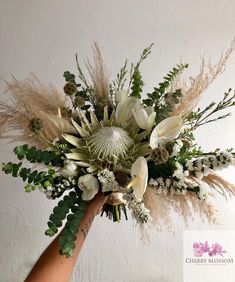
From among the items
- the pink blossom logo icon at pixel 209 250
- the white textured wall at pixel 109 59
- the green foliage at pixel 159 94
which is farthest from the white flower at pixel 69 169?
the pink blossom logo icon at pixel 209 250

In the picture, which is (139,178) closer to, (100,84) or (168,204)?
(168,204)

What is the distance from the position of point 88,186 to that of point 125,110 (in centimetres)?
20

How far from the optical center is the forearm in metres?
1.03

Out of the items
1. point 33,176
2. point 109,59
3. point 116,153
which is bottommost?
point 33,176

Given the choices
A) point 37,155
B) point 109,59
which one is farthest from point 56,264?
point 109,59

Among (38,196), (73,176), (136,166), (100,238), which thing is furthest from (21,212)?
(136,166)

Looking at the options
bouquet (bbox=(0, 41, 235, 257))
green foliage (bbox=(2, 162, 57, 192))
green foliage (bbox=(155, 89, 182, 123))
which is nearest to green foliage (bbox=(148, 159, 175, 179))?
bouquet (bbox=(0, 41, 235, 257))

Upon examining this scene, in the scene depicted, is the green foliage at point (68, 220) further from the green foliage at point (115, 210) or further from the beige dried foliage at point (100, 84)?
the beige dried foliage at point (100, 84)

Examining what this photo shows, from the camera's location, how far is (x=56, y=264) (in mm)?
1040

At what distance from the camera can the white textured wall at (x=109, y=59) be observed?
1.47m

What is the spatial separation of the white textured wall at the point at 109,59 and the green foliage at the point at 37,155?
50cm

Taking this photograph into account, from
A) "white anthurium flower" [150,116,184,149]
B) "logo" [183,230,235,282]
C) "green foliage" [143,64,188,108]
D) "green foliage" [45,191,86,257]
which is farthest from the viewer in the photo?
"logo" [183,230,235,282]

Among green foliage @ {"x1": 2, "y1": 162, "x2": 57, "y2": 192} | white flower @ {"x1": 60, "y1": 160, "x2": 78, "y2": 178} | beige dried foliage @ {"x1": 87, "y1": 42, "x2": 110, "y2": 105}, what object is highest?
beige dried foliage @ {"x1": 87, "y1": 42, "x2": 110, "y2": 105}

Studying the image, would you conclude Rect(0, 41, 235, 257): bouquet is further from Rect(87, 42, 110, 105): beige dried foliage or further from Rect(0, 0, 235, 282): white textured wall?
Rect(0, 0, 235, 282): white textured wall
